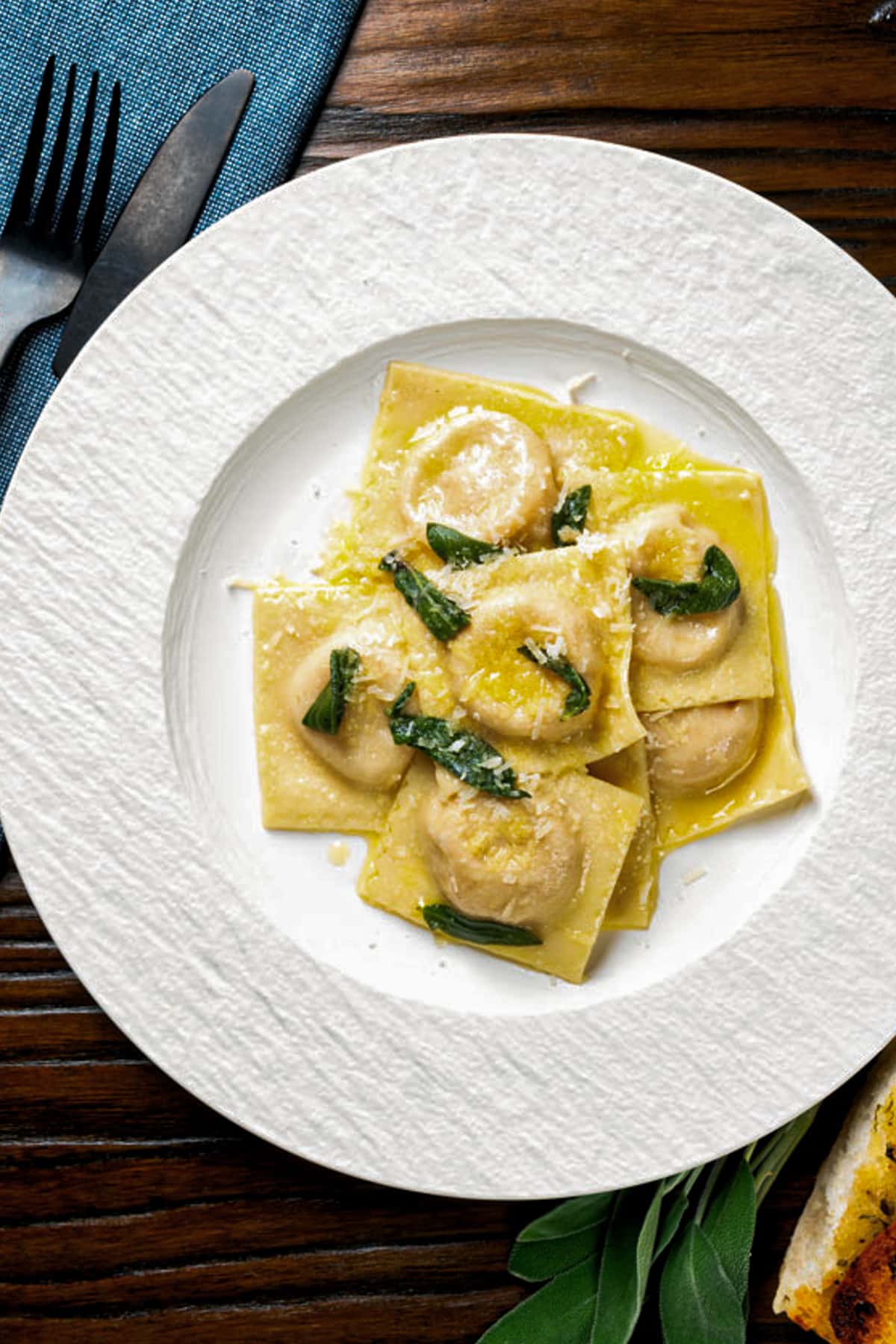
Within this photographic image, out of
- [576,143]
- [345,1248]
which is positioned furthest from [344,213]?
[345,1248]

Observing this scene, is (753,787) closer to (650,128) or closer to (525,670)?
(525,670)

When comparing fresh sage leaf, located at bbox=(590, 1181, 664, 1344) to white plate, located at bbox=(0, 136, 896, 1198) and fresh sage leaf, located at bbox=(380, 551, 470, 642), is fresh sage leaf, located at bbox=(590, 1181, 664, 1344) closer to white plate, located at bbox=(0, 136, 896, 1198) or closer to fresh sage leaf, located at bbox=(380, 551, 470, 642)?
white plate, located at bbox=(0, 136, 896, 1198)

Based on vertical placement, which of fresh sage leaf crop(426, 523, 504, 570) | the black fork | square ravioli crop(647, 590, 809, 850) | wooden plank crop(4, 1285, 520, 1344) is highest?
the black fork

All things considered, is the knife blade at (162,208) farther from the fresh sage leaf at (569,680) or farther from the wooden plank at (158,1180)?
the wooden plank at (158,1180)

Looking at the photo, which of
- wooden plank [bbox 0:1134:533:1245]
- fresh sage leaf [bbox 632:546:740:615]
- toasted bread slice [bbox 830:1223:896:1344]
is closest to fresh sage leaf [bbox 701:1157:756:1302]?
toasted bread slice [bbox 830:1223:896:1344]

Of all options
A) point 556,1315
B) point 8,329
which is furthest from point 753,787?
point 8,329

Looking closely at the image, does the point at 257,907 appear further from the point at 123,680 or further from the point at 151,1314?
the point at 151,1314
